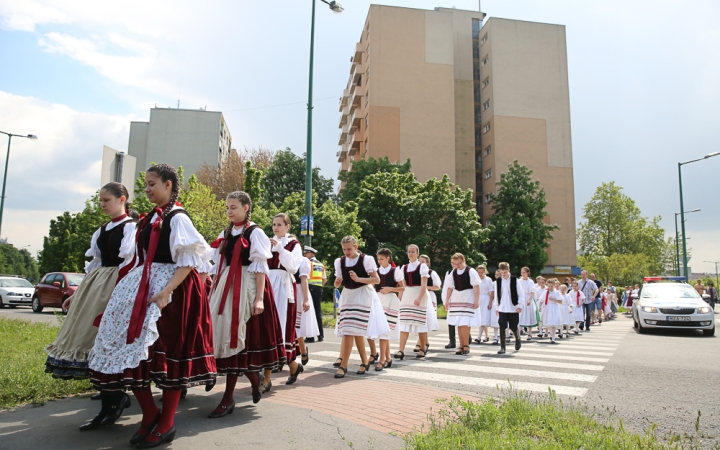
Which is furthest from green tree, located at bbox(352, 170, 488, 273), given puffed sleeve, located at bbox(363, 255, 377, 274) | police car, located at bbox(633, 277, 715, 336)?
puffed sleeve, located at bbox(363, 255, 377, 274)

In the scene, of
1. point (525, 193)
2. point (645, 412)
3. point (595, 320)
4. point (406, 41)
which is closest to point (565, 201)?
point (525, 193)

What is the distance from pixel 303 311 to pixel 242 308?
2.46 metres

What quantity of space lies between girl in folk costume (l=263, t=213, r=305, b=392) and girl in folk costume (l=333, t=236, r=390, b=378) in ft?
3.37

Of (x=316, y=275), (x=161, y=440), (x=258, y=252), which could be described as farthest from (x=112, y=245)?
(x=316, y=275)

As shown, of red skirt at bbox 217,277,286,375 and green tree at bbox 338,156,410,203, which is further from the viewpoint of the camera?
green tree at bbox 338,156,410,203

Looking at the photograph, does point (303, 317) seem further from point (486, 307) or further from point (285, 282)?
point (486, 307)

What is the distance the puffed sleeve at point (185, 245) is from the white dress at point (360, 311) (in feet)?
12.3

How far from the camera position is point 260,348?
5383mm

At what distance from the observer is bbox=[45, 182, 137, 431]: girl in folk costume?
459 cm

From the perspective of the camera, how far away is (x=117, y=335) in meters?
4.05

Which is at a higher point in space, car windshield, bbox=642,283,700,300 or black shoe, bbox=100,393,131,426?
car windshield, bbox=642,283,700,300

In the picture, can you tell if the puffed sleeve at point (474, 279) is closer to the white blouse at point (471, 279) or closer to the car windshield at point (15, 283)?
the white blouse at point (471, 279)

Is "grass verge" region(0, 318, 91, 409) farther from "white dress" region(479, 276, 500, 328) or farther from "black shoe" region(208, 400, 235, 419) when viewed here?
"white dress" region(479, 276, 500, 328)

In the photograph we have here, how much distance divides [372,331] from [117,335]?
178 inches
